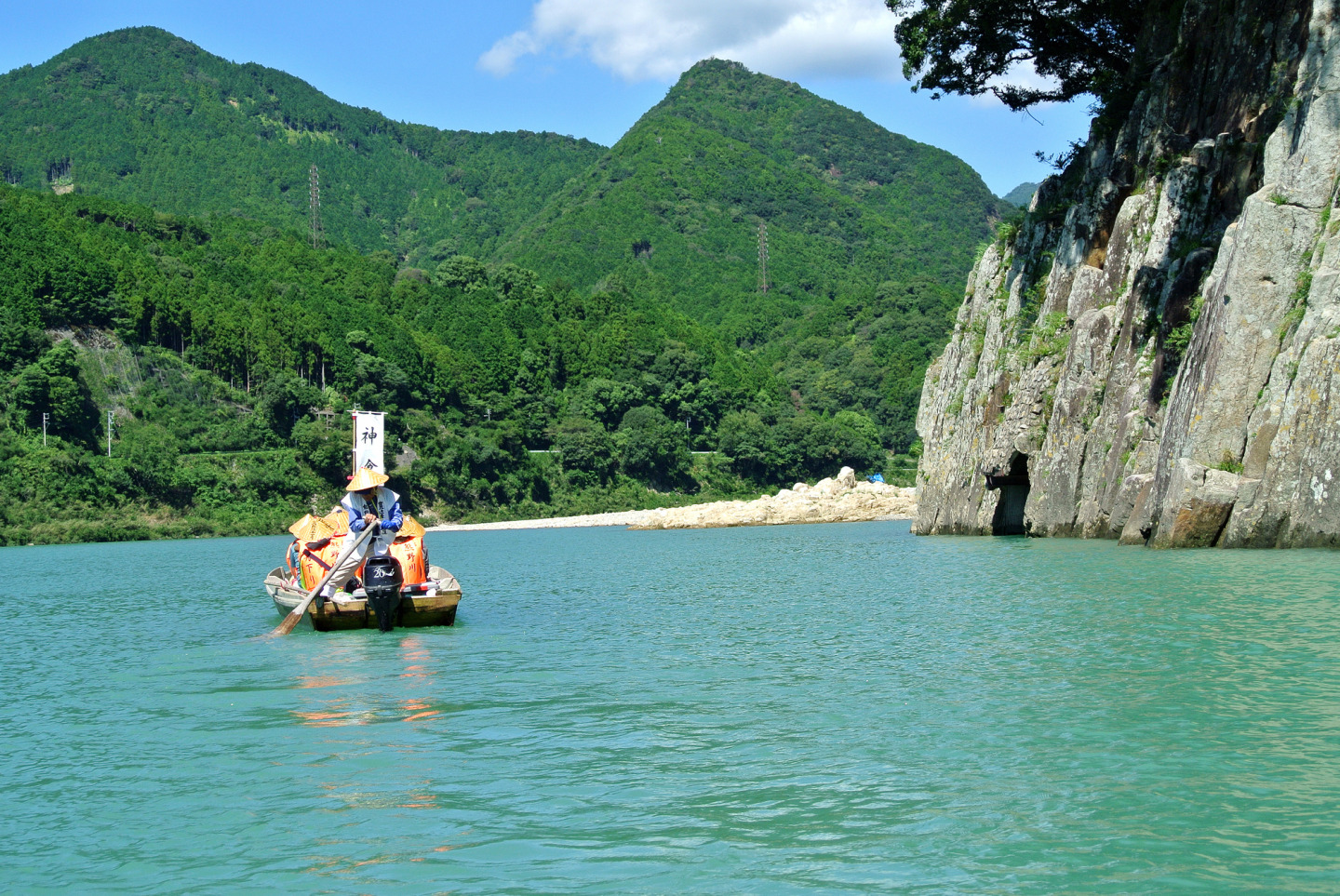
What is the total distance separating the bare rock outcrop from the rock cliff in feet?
76.8

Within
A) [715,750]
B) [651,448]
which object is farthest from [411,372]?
[715,750]

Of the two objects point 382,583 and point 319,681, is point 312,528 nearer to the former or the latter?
point 382,583

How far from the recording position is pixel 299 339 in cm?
10656

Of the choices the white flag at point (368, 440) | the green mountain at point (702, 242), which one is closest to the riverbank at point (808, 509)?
the white flag at point (368, 440)

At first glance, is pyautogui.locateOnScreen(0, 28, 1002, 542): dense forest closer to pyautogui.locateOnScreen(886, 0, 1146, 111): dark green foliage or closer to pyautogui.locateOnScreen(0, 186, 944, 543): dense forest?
pyautogui.locateOnScreen(0, 186, 944, 543): dense forest

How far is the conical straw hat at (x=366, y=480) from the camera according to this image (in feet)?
72.5

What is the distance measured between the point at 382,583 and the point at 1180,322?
23.8 metres

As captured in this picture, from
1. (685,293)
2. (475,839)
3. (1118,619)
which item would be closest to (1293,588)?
(1118,619)

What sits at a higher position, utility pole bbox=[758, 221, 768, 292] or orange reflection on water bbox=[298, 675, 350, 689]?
utility pole bbox=[758, 221, 768, 292]

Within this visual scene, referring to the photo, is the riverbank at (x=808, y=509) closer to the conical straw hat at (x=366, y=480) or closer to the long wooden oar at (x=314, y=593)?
the long wooden oar at (x=314, y=593)

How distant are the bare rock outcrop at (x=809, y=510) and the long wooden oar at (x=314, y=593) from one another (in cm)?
5253

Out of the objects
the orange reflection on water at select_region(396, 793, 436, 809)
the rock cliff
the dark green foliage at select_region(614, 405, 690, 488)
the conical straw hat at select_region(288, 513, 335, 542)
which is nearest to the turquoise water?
the orange reflection on water at select_region(396, 793, 436, 809)

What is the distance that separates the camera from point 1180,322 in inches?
1361

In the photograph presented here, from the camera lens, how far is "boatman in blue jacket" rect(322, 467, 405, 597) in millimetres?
22312
